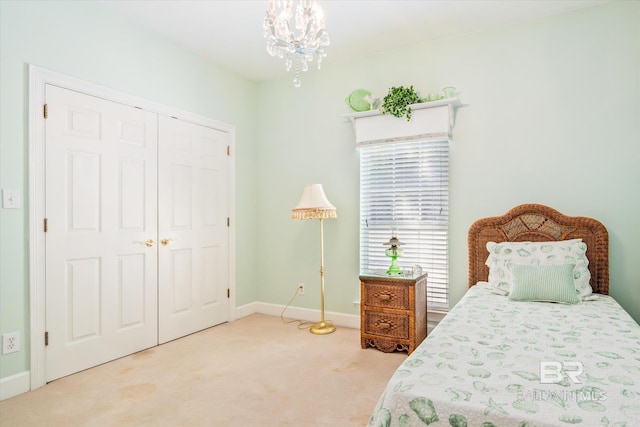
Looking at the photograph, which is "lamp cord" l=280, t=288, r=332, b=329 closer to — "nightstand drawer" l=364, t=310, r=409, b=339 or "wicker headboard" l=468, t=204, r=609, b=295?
"nightstand drawer" l=364, t=310, r=409, b=339

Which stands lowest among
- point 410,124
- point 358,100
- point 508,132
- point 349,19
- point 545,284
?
point 545,284

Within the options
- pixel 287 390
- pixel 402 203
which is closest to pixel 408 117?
pixel 402 203

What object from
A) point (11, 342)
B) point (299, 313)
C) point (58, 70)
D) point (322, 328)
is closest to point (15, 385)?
point (11, 342)

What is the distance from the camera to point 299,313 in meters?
4.19

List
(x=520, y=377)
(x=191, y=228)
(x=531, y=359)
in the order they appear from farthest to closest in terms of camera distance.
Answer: (x=191, y=228)
(x=531, y=359)
(x=520, y=377)

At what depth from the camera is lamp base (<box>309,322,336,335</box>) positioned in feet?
12.0

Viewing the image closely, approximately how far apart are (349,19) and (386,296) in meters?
2.32

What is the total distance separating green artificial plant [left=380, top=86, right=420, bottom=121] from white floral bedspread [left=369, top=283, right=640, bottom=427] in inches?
79.1

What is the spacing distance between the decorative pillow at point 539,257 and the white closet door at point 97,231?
286cm

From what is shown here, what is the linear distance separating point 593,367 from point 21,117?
3.41 metres

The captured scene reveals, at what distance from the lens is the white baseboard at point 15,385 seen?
2354 millimetres

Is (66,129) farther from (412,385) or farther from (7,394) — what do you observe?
(412,385)
